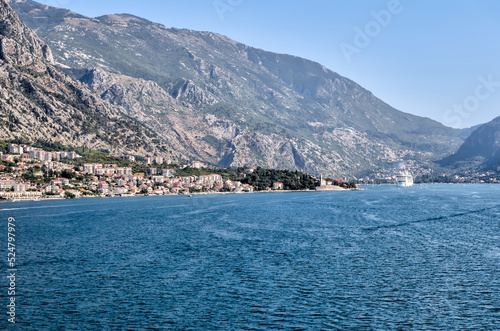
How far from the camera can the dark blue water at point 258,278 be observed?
111 feet

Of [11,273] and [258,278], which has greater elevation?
[11,273]

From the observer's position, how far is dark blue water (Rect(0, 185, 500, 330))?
111 ft

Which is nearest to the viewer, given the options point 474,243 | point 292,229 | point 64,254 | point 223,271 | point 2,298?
point 2,298

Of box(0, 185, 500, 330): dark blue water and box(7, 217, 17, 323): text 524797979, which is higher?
box(7, 217, 17, 323): text 524797979

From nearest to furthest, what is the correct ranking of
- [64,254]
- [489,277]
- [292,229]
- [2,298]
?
[2,298] → [489,277] → [64,254] → [292,229]

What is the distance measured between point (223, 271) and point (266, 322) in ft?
55.0

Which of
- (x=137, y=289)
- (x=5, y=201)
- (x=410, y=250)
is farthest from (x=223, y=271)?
(x=5, y=201)

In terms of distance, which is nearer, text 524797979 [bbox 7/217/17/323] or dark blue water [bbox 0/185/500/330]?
dark blue water [bbox 0/185/500/330]

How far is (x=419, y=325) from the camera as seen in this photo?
3228 centimetres

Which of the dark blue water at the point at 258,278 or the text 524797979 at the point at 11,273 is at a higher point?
the text 524797979 at the point at 11,273

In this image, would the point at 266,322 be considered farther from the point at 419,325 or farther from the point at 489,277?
the point at 489,277

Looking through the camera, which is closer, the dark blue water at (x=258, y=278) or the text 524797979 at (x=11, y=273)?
the dark blue water at (x=258, y=278)

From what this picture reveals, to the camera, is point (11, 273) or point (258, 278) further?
point (11, 273)

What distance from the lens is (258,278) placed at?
1815 inches
